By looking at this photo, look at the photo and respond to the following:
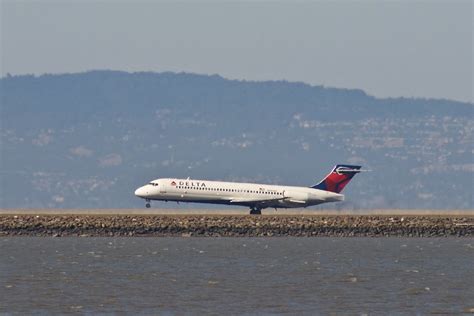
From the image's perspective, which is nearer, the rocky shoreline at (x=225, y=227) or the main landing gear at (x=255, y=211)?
the rocky shoreline at (x=225, y=227)

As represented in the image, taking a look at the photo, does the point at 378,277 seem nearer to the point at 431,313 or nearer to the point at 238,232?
the point at 431,313

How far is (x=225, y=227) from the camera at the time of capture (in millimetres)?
105062

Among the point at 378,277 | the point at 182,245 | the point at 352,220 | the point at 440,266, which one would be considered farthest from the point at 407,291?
the point at 352,220

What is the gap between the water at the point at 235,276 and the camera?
64812mm

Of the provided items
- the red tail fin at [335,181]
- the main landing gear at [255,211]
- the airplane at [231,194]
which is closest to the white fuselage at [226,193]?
the airplane at [231,194]

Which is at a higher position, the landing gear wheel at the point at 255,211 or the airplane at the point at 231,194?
the airplane at the point at 231,194

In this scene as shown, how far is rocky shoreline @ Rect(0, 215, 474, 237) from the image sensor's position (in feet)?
343

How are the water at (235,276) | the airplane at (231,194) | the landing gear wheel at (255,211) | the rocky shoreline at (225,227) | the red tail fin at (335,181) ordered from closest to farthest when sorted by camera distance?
the water at (235,276), the rocky shoreline at (225,227), the airplane at (231,194), the landing gear wheel at (255,211), the red tail fin at (335,181)

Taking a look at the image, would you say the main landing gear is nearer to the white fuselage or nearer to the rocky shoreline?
the white fuselage

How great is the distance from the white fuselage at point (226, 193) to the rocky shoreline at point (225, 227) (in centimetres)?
1636

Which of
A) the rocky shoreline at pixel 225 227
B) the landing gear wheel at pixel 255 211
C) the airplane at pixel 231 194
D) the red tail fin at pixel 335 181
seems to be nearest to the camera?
the rocky shoreline at pixel 225 227

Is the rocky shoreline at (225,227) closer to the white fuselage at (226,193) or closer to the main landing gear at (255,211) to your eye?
the white fuselage at (226,193)

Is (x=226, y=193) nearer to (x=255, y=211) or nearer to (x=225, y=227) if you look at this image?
(x=255, y=211)

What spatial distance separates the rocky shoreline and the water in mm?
691
